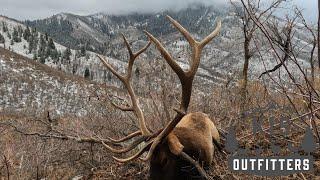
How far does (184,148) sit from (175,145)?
14.8 inches

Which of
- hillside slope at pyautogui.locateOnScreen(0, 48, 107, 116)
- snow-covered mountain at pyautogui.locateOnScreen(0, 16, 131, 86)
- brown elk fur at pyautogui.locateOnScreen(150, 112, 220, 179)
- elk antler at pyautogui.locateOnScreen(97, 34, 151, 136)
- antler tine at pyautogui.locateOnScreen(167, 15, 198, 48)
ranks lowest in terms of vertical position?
brown elk fur at pyautogui.locateOnScreen(150, 112, 220, 179)

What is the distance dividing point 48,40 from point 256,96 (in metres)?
161

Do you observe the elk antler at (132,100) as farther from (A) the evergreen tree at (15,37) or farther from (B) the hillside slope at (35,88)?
(A) the evergreen tree at (15,37)

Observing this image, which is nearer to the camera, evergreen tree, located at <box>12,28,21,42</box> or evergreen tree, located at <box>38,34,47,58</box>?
evergreen tree, located at <box>38,34,47,58</box>

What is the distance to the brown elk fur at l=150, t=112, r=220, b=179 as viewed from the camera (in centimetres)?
566

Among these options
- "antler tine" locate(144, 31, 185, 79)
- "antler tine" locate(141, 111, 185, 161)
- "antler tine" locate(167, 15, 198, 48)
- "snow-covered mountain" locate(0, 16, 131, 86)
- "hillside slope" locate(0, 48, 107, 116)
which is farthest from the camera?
"snow-covered mountain" locate(0, 16, 131, 86)

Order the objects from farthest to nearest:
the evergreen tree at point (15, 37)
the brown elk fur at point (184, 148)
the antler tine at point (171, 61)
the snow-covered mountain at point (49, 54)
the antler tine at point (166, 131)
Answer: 1. the evergreen tree at point (15, 37)
2. the snow-covered mountain at point (49, 54)
3. the brown elk fur at point (184, 148)
4. the antler tine at point (166, 131)
5. the antler tine at point (171, 61)

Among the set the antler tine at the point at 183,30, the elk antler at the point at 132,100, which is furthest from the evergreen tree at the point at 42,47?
the antler tine at the point at 183,30

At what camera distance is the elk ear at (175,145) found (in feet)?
18.1

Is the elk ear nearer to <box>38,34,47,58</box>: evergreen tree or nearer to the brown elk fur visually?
the brown elk fur

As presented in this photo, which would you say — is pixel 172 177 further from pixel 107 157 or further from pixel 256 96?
pixel 256 96

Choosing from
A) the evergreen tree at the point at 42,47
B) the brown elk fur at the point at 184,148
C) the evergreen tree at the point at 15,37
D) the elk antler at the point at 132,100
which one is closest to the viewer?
the brown elk fur at the point at 184,148

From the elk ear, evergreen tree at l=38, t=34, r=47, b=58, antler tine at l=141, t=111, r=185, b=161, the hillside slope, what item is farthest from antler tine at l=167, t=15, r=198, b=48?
evergreen tree at l=38, t=34, r=47, b=58

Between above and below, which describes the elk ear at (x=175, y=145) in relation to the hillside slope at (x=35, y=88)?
below
